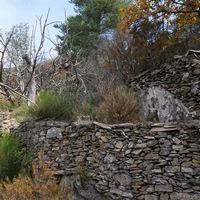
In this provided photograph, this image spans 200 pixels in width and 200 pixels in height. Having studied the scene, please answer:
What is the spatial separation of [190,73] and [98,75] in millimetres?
3769

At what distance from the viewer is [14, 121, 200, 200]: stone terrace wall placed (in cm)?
409

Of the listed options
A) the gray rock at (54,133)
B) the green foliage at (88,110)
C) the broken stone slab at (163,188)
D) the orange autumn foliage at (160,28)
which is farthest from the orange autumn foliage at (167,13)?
the broken stone slab at (163,188)

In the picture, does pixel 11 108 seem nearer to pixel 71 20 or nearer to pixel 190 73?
pixel 190 73

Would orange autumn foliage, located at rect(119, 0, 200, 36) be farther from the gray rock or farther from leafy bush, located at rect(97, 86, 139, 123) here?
the gray rock

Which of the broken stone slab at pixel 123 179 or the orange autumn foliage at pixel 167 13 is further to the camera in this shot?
the orange autumn foliage at pixel 167 13

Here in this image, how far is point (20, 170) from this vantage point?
5.61 meters

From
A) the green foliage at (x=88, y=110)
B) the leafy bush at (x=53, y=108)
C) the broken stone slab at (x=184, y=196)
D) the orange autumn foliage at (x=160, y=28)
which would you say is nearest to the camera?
the broken stone slab at (x=184, y=196)

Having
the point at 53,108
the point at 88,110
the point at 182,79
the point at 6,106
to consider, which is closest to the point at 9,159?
the point at 53,108

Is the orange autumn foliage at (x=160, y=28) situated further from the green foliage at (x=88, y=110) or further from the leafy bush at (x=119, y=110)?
the leafy bush at (x=119, y=110)

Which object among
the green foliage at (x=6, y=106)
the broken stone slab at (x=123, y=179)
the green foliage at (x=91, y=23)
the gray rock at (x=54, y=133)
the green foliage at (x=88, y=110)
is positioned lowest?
the broken stone slab at (x=123, y=179)

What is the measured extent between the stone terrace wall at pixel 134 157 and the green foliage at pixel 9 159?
0.77 meters

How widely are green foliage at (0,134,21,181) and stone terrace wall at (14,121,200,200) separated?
0.77m

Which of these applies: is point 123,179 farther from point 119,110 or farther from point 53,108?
point 53,108

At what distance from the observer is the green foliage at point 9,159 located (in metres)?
5.51
